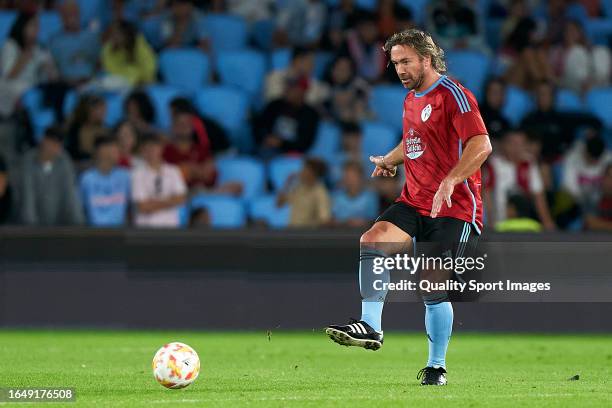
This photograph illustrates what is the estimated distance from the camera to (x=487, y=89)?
16516 millimetres

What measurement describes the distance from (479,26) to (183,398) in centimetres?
1130

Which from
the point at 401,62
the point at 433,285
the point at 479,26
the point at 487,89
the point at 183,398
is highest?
the point at 479,26

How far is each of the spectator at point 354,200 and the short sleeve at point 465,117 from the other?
6.72m

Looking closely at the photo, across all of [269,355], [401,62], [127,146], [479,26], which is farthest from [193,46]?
[401,62]

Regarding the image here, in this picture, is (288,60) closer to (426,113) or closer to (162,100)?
(162,100)

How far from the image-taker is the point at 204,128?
52.2 feet

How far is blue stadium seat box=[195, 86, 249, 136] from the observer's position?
1670cm

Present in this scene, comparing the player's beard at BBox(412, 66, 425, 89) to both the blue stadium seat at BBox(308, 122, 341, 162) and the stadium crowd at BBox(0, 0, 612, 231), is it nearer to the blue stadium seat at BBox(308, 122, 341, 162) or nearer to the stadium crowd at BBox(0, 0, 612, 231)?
the stadium crowd at BBox(0, 0, 612, 231)

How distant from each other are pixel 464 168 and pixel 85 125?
876 cm

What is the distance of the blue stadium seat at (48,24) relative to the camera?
17.9 metres

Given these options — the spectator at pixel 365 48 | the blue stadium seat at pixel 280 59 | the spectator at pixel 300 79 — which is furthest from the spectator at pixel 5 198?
the spectator at pixel 365 48

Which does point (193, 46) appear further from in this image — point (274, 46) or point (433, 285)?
point (433, 285)

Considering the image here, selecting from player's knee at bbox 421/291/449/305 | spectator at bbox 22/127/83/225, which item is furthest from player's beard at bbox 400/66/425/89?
spectator at bbox 22/127/83/225

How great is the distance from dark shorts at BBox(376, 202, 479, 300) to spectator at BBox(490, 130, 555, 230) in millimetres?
6769
